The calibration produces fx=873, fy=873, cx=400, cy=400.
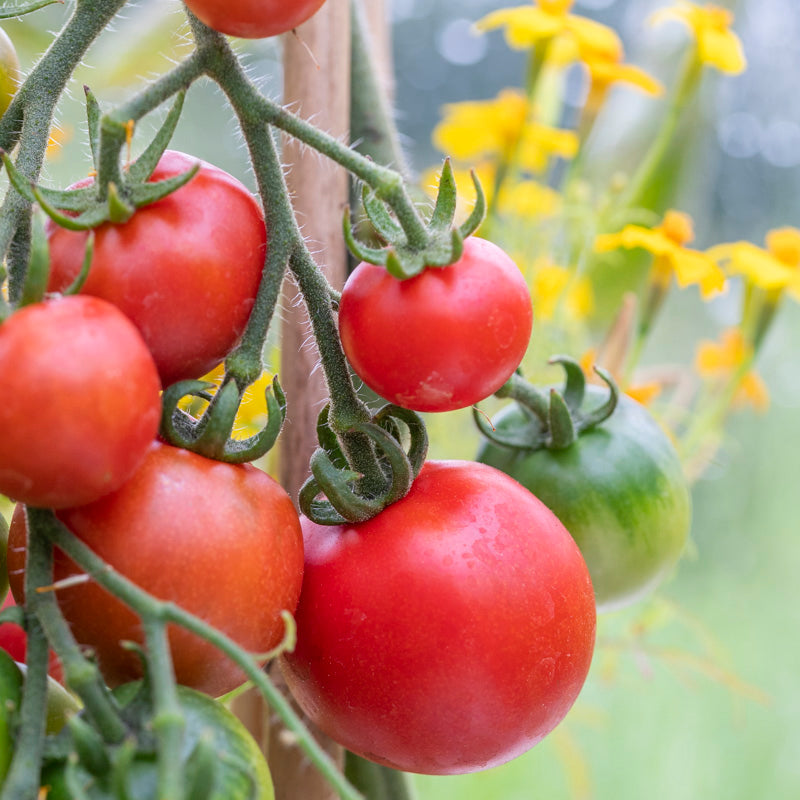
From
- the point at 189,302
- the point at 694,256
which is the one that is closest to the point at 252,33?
the point at 189,302

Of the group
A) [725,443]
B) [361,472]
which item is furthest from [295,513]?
[725,443]

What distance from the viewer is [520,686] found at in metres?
0.33

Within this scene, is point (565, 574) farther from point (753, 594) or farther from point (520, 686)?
point (753, 594)

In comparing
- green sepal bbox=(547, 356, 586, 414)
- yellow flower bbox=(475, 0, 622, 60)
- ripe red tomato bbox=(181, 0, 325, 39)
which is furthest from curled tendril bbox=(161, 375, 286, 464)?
yellow flower bbox=(475, 0, 622, 60)

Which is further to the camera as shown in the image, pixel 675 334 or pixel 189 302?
pixel 675 334

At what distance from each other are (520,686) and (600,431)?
185 millimetres

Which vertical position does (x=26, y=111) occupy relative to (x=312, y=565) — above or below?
above

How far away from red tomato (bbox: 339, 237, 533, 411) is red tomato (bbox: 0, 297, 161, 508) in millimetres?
79

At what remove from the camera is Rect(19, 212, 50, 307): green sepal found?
0.25m

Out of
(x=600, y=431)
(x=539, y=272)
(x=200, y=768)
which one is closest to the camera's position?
(x=200, y=768)

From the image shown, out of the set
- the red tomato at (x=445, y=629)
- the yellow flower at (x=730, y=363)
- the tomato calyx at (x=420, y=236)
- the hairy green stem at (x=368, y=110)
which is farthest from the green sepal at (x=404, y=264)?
the yellow flower at (x=730, y=363)

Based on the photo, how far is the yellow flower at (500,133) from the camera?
2.57 feet

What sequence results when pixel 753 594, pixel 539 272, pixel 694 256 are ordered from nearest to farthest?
1. pixel 694 256
2. pixel 539 272
3. pixel 753 594

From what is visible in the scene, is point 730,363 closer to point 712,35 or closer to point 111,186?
point 712,35
